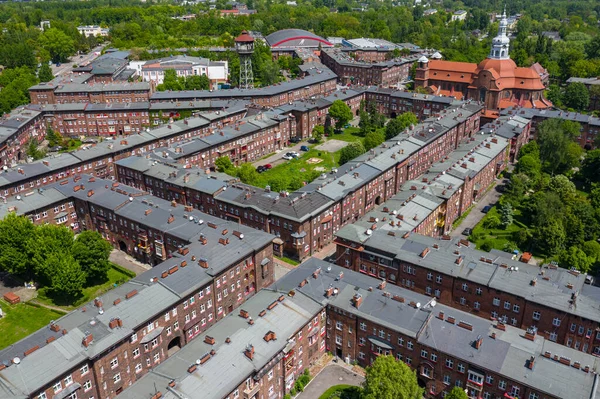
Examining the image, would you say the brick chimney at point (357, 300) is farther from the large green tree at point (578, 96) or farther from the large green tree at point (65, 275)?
the large green tree at point (578, 96)

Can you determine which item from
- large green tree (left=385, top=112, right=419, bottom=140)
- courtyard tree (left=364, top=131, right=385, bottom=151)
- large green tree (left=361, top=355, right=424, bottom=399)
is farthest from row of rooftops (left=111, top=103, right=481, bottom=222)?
large green tree (left=361, top=355, right=424, bottom=399)

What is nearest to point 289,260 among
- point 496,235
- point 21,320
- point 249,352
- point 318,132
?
point 249,352

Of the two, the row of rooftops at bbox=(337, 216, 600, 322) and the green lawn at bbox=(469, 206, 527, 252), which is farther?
the green lawn at bbox=(469, 206, 527, 252)

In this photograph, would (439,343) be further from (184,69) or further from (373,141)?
(184,69)

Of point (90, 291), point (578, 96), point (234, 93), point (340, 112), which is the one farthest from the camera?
point (578, 96)

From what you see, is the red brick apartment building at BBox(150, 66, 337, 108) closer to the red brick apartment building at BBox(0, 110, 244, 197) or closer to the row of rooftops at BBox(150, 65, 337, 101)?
the row of rooftops at BBox(150, 65, 337, 101)
